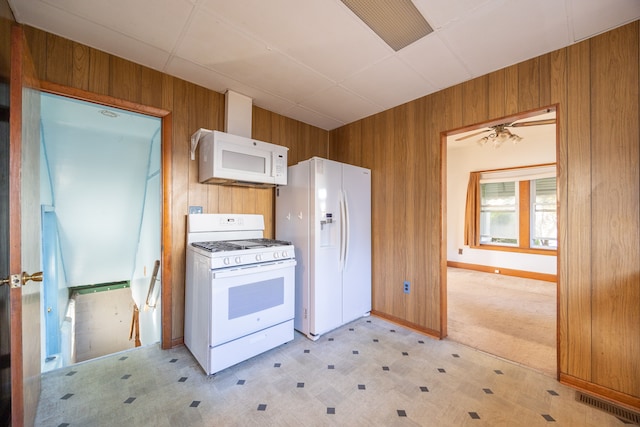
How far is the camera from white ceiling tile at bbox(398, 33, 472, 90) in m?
1.97

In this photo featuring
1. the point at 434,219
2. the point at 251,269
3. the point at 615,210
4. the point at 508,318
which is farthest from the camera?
the point at 508,318

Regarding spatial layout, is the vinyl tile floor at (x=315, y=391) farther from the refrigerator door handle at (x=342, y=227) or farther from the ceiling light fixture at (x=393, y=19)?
the ceiling light fixture at (x=393, y=19)

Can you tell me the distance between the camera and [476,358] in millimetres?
2268

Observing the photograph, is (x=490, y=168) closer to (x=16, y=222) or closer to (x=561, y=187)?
(x=561, y=187)

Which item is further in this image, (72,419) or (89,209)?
(89,209)

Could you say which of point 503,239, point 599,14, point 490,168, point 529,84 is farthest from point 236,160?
point 503,239

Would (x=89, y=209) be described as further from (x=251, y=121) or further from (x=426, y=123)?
(x=426, y=123)

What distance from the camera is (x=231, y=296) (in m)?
2.02

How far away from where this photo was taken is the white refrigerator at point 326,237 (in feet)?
8.64

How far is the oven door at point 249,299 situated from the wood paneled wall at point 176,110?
780mm

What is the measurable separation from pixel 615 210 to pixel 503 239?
456cm

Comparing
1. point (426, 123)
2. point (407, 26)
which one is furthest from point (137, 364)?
point (426, 123)

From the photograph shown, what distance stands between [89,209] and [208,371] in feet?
12.4

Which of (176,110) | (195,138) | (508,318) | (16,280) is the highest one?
(176,110)
